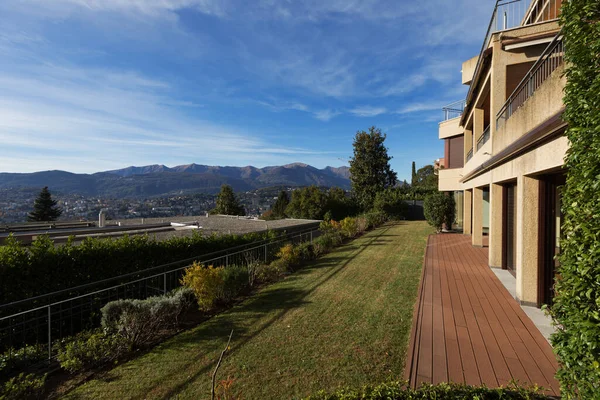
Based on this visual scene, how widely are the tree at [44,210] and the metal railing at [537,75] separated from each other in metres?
58.0

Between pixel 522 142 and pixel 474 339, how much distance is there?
3.48 meters

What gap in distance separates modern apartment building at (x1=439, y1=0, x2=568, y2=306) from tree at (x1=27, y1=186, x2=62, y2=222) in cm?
5741

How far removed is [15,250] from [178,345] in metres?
3.61

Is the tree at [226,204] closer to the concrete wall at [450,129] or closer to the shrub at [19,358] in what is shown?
the concrete wall at [450,129]

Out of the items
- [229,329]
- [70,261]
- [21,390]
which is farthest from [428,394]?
[70,261]

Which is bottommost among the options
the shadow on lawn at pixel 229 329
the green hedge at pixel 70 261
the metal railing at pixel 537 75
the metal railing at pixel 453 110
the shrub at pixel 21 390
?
the shadow on lawn at pixel 229 329

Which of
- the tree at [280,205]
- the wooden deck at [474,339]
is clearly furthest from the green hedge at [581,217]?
the tree at [280,205]

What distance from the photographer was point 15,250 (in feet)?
17.6

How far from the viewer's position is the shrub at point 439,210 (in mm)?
16812

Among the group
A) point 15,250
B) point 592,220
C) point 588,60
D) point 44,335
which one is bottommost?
point 44,335

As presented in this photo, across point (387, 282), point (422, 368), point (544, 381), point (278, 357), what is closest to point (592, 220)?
point (544, 381)

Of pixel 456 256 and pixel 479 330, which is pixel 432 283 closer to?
pixel 479 330

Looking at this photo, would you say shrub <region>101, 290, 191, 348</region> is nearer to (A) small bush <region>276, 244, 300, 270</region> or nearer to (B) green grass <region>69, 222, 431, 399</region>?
(B) green grass <region>69, 222, 431, 399</region>

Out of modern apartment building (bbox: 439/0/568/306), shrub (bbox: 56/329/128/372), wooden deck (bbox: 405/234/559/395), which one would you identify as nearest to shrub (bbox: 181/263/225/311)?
shrub (bbox: 56/329/128/372)
